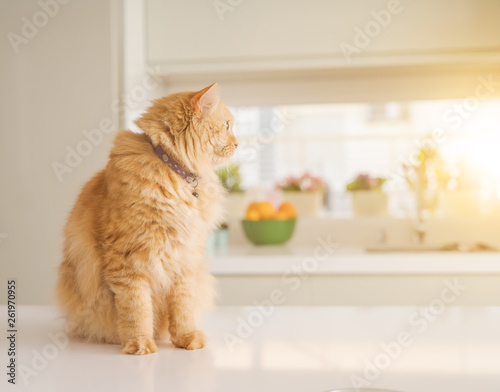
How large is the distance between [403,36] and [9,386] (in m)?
2.05

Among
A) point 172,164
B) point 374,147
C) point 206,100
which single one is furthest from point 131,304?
point 374,147

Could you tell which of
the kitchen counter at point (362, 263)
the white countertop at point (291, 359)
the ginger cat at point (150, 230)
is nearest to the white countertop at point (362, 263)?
the kitchen counter at point (362, 263)

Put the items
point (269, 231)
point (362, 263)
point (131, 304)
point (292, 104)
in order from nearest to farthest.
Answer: point (131, 304) < point (362, 263) < point (269, 231) < point (292, 104)

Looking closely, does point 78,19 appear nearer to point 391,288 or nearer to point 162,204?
point 162,204

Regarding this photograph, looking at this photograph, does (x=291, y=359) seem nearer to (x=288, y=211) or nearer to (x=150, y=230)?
(x=150, y=230)

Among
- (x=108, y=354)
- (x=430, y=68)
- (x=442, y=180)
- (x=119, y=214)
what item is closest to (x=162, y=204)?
(x=119, y=214)

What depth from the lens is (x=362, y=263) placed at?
2016 millimetres

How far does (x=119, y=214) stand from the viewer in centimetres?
90

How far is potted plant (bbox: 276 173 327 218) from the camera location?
281cm

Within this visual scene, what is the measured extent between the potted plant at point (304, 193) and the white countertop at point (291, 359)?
5.63ft

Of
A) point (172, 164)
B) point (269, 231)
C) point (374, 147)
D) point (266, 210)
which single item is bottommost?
point (269, 231)

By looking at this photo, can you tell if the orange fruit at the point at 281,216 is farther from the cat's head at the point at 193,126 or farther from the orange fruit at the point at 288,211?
the cat's head at the point at 193,126

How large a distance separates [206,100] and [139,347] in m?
0.45

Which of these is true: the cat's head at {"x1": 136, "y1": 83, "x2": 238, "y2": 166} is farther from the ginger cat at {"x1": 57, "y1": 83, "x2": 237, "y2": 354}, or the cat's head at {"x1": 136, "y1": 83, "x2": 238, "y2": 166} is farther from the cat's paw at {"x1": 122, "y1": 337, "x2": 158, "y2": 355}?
the cat's paw at {"x1": 122, "y1": 337, "x2": 158, "y2": 355}
